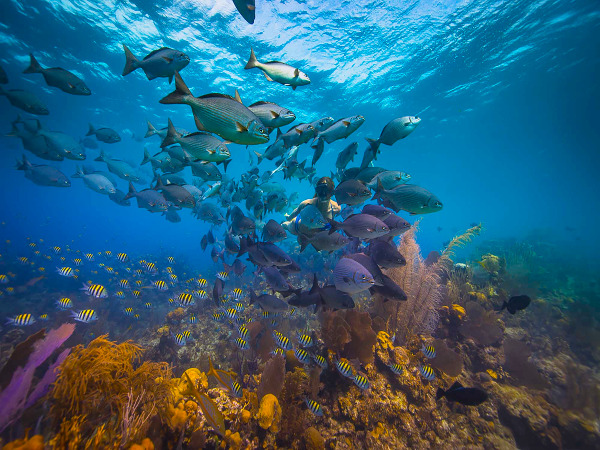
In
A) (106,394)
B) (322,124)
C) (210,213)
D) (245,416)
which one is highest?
(322,124)

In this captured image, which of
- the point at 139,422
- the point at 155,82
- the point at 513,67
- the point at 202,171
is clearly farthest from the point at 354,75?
the point at 139,422

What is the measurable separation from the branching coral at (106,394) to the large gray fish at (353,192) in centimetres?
380

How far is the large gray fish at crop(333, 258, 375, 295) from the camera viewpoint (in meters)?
3.33

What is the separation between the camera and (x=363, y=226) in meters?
3.66

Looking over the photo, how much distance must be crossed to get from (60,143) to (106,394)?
8247 millimetres

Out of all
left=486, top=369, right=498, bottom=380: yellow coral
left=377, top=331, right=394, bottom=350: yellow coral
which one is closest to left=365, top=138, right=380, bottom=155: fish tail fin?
left=377, top=331, right=394, bottom=350: yellow coral

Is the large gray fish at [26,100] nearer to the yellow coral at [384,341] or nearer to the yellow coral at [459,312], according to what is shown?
the yellow coral at [384,341]

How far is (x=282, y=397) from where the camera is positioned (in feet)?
12.3

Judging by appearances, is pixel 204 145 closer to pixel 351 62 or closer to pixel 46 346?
pixel 46 346

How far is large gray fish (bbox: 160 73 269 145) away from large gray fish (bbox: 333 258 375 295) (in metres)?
2.27

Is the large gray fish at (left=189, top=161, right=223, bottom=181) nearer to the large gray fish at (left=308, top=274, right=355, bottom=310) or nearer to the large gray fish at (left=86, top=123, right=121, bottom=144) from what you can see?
the large gray fish at (left=308, top=274, right=355, bottom=310)

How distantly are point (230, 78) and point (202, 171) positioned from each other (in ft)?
56.2

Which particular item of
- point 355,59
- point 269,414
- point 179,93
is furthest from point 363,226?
point 355,59

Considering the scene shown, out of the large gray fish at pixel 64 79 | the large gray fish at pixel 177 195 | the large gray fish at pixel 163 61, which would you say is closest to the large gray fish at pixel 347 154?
the large gray fish at pixel 163 61
